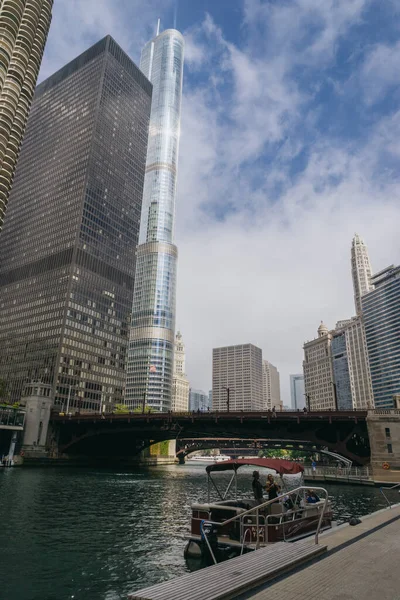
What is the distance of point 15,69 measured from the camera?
93375 mm

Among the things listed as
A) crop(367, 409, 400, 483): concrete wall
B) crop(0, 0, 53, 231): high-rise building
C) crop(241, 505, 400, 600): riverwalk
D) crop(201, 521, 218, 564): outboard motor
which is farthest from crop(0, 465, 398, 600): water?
crop(0, 0, 53, 231): high-rise building

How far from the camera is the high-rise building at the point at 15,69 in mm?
89875

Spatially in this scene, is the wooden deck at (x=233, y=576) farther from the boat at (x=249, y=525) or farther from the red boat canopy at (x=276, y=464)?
the red boat canopy at (x=276, y=464)

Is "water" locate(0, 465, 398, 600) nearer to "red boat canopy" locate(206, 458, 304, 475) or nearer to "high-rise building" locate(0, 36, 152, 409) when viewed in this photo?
"red boat canopy" locate(206, 458, 304, 475)

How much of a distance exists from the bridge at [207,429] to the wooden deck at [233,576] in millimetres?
64283

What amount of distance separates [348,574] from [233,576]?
2836mm

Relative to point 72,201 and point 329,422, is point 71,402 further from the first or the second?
point 329,422

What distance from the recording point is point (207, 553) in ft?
63.1

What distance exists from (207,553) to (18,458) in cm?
8469

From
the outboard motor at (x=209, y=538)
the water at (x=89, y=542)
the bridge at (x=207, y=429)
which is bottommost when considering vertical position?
the water at (x=89, y=542)

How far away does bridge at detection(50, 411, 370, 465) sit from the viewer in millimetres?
73500

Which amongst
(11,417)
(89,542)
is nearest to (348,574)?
(89,542)

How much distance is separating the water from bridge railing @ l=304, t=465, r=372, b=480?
23172 mm

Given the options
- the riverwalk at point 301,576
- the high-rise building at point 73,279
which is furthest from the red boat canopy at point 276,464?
the high-rise building at point 73,279
